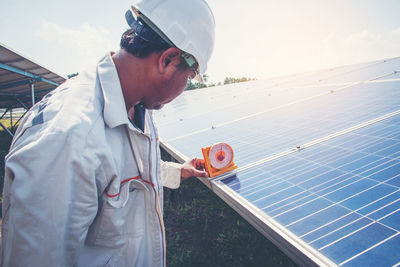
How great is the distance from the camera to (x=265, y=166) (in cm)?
248

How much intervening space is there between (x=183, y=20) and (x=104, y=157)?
117 centimetres

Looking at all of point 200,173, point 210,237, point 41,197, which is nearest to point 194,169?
point 200,173

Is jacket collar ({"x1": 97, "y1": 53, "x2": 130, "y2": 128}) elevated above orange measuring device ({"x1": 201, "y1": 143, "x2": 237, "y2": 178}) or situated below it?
above

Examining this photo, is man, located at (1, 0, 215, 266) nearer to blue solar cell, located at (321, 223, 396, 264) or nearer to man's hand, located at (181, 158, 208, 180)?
man's hand, located at (181, 158, 208, 180)

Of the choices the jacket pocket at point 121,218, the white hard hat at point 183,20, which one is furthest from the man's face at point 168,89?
the jacket pocket at point 121,218

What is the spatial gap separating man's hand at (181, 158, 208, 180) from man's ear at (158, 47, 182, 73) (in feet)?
4.41

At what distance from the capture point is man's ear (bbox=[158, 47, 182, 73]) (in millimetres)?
1541

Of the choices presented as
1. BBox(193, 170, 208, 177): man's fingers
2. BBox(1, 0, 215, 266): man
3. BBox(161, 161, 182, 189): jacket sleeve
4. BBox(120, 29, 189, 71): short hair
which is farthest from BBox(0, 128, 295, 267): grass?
BBox(120, 29, 189, 71): short hair

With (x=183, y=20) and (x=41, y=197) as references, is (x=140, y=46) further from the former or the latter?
(x=41, y=197)

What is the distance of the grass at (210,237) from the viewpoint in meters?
2.98

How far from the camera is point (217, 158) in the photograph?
2.42 meters

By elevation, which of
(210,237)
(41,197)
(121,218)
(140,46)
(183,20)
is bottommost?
(210,237)

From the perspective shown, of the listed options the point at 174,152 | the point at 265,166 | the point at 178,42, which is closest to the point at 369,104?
the point at 265,166

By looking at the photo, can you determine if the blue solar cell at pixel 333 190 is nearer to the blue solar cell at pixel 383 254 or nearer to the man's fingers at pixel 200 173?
the blue solar cell at pixel 383 254
